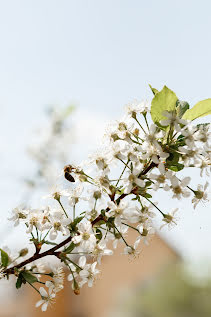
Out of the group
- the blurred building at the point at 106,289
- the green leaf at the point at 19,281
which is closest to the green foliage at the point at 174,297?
the blurred building at the point at 106,289

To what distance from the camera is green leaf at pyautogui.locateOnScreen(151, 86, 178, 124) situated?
80cm

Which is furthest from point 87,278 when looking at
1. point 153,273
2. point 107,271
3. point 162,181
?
point 153,273

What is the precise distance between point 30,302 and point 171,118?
439 inches

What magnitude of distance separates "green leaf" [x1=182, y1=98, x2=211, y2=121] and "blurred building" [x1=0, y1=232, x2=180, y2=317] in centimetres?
991

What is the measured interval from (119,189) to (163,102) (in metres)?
0.18

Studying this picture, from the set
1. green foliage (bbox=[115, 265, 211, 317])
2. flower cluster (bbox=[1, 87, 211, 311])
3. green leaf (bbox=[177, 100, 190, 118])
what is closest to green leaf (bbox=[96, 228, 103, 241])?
flower cluster (bbox=[1, 87, 211, 311])

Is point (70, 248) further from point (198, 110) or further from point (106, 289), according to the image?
point (106, 289)

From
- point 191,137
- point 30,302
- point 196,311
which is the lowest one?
point 196,311

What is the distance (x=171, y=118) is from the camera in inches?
30.7

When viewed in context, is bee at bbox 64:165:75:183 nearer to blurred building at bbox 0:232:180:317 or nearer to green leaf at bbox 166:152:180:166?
green leaf at bbox 166:152:180:166

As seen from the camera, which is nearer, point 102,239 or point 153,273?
point 102,239

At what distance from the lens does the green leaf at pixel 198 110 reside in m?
0.83

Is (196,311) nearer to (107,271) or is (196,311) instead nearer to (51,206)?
(107,271)

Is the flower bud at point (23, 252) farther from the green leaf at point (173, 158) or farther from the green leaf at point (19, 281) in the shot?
the green leaf at point (173, 158)
